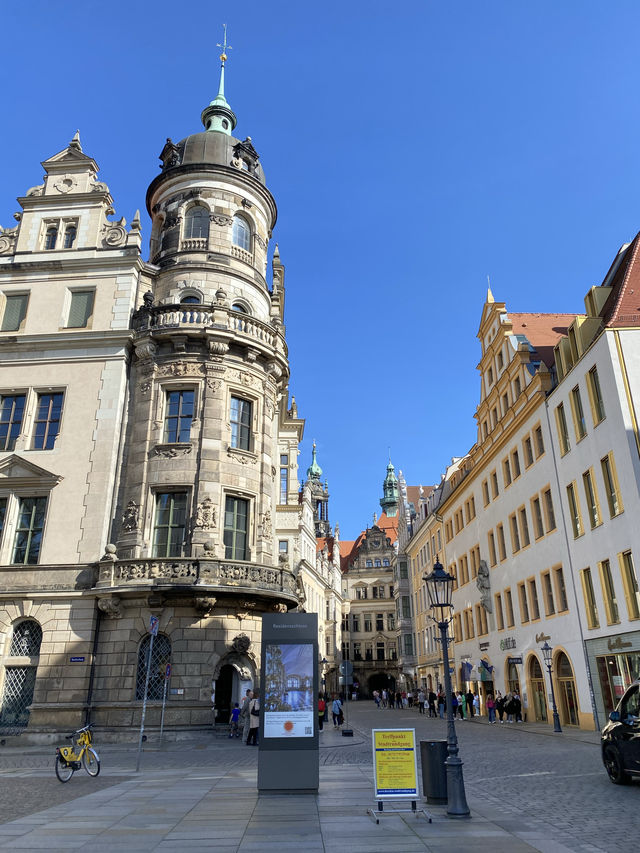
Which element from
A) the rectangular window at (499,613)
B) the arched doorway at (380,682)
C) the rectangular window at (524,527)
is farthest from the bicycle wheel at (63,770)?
the arched doorway at (380,682)

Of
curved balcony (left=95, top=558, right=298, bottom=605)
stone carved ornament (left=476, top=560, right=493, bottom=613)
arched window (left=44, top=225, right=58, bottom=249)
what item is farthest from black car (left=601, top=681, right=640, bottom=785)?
arched window (left=44, top=225, right=58, bottom=249)

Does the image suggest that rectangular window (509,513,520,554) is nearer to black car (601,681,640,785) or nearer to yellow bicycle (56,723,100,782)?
black car (601,681,640,785)

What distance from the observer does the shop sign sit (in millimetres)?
20925

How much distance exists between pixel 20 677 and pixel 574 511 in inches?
842

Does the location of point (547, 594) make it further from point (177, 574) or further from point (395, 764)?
point (395, 764)

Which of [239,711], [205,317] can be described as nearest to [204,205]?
[205,317]

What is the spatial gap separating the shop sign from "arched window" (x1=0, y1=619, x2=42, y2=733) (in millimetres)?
19832

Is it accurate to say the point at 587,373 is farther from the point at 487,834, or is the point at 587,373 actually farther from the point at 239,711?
the point at 487,834

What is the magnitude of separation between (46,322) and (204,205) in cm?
→ 895

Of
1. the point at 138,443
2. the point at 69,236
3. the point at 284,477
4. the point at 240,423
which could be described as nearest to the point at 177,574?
the point at 138,443

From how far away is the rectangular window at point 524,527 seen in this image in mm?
31020

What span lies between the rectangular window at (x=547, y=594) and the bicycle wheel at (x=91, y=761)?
19502 mm

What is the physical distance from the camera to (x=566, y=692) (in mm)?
26266

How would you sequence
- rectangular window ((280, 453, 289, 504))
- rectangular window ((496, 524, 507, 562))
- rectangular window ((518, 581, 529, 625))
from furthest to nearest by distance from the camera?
rectangular window ((280, 453, 289, 504)) → rectangular window ((496, 524, 507, 562)) → rectangular window ((518, 581, 529, 625))
